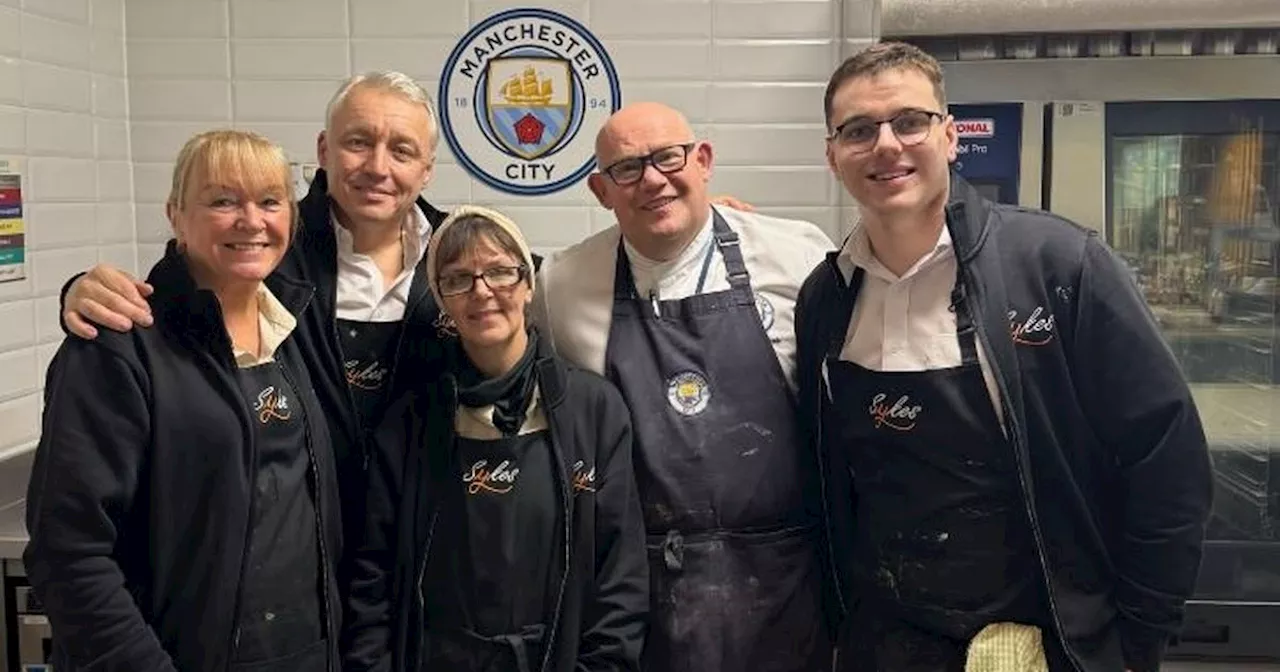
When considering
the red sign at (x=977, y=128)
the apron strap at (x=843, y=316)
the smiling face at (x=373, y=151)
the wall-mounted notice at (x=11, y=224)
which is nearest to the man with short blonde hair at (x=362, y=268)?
the smiling face at (x=373, y=151)

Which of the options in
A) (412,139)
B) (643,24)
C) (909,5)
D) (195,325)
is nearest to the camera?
(195,325)

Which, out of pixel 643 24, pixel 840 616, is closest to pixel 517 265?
pixel 840 616

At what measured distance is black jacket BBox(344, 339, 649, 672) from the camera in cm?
180

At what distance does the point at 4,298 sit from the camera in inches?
95.4

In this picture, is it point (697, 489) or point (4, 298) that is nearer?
point (697, 489)

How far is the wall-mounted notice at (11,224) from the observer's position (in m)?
2.38

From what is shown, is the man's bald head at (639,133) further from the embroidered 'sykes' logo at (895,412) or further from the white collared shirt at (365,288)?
the embroidered 'sykes' logo at (895,412)

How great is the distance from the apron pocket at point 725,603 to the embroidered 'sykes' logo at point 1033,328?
506mm

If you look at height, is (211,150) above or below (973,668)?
above

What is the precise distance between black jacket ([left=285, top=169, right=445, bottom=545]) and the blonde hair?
240 mm

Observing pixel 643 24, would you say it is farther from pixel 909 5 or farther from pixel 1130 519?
pixel 1130 519

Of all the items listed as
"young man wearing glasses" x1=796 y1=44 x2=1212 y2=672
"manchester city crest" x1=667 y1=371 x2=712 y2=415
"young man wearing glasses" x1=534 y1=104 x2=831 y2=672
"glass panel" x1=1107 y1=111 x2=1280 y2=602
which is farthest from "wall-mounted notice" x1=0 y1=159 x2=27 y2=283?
"glass panel" x1=1107 y1=111 x2=1280 y2=602

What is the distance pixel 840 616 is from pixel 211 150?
1.21m

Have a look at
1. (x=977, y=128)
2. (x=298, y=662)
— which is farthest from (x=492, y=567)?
(x=977, y=128)
